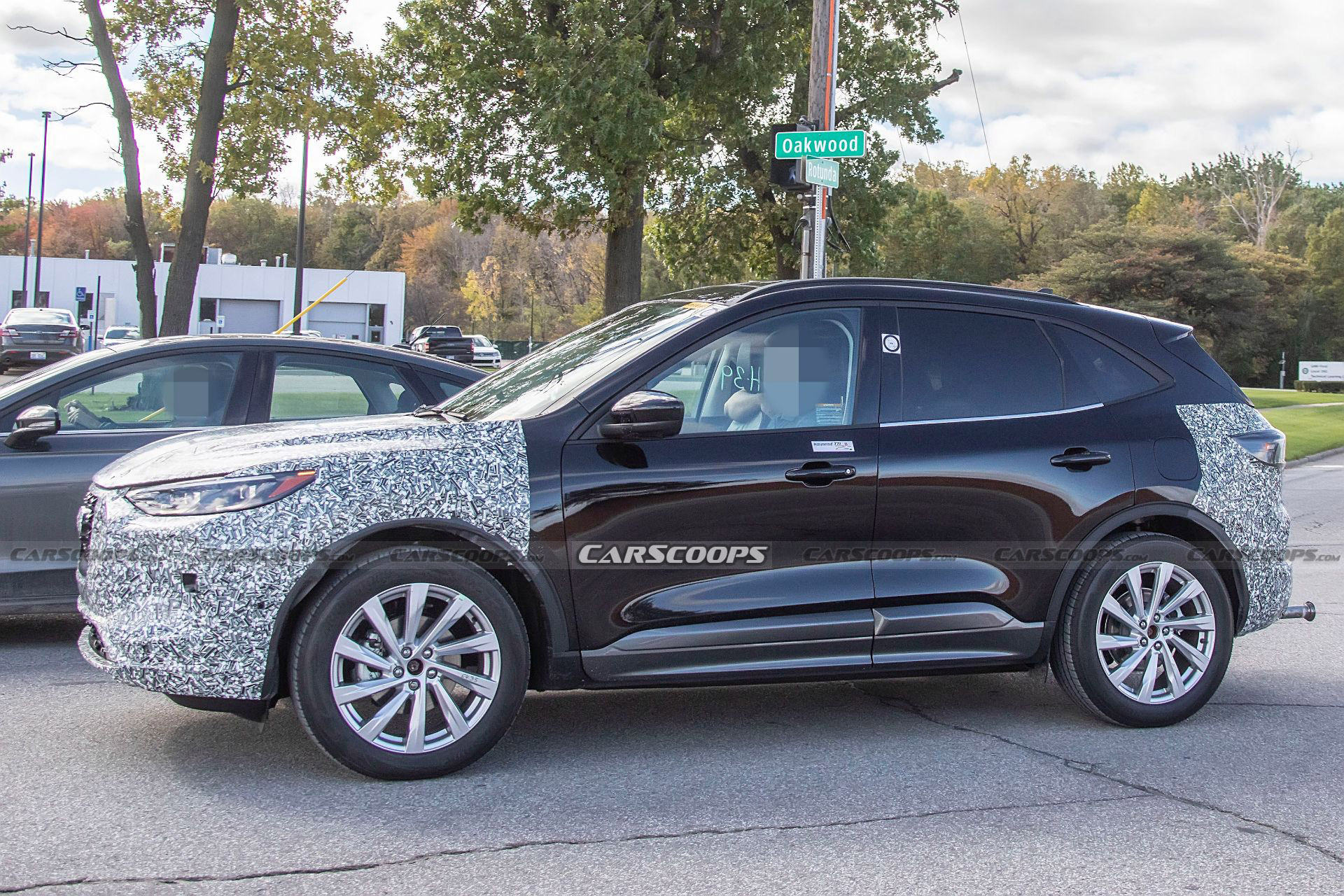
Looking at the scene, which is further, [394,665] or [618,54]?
[618,54]

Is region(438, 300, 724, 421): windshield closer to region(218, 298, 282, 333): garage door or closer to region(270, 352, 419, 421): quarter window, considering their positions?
region(270, 352, 419, 421): quarter window

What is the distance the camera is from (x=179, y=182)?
2088 centimetres

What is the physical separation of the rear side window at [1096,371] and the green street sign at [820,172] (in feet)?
23.7

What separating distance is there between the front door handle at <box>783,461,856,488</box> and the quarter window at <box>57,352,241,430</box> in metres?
3.55

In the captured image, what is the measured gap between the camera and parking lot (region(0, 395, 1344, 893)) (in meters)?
3.80

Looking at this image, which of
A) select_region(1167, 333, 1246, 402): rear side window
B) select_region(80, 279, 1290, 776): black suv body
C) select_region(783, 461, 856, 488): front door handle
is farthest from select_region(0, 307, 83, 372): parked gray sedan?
select_region(1167, 333, 1246, 402): rear side window

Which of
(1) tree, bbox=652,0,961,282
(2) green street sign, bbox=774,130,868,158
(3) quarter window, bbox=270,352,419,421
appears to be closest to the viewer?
(3) quarter window, bbox=270,352,419,421

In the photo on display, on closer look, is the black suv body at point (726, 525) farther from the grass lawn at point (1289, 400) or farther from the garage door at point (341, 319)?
the garage door at point (341, 319)

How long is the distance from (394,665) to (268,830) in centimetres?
69

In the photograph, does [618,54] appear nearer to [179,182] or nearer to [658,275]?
[179,182]

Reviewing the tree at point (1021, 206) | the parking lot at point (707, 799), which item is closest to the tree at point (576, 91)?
the parking lot at point (707, 799)

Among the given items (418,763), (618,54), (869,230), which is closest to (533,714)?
(418,763)

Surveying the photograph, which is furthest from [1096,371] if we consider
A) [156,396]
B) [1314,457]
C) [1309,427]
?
[1309,427]

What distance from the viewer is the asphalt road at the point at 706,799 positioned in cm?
380
